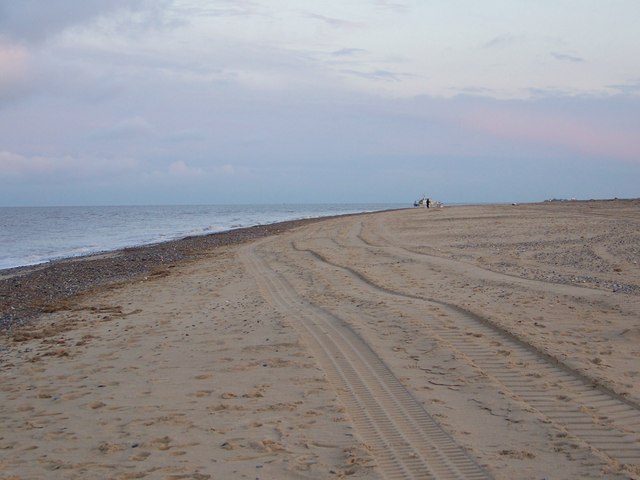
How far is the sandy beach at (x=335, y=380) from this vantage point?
4.87m

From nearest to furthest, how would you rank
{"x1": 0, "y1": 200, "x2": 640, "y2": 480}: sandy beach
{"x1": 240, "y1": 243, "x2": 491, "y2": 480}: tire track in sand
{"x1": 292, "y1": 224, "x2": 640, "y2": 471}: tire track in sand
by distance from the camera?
{"x1": 240, "y1": 243, "x2": 491, "y2": 480}: tire track in sand → {"x1": 0, "y1": 200, "x2": 640, "y2": 480}: sandy beach → {"x1": 292, "y1": 224, "x2": 640, "y2": 471}: tire track in sand

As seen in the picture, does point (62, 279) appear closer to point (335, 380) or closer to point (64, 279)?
point (64, 279)

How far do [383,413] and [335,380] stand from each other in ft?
3.66

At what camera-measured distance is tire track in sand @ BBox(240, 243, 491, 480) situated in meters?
4.67

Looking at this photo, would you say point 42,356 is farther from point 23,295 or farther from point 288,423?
point 23,295

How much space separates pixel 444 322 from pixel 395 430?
406 cm

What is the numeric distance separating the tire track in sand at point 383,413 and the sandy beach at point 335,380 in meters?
0.02

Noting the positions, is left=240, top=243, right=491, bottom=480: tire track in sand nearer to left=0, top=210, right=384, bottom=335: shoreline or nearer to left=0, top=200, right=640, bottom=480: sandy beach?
left=0, top=200, right=640, bottom=480: sandy beach

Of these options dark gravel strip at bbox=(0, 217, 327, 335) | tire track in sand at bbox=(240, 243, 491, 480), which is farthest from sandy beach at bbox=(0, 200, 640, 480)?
dark gravel strip at bbox=(0, 217, 327, 335)

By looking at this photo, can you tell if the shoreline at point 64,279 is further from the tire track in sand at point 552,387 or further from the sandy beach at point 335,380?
the tire track in sand at point 552,387

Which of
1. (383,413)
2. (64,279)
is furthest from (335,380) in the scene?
(64,279)

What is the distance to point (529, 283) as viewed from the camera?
12625mm

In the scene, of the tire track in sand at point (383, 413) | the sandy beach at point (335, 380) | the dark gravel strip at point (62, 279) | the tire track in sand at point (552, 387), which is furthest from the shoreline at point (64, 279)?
the tire track in sand at point (552, 387)

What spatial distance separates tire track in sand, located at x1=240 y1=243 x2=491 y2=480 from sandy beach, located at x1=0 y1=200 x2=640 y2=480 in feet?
0.07
